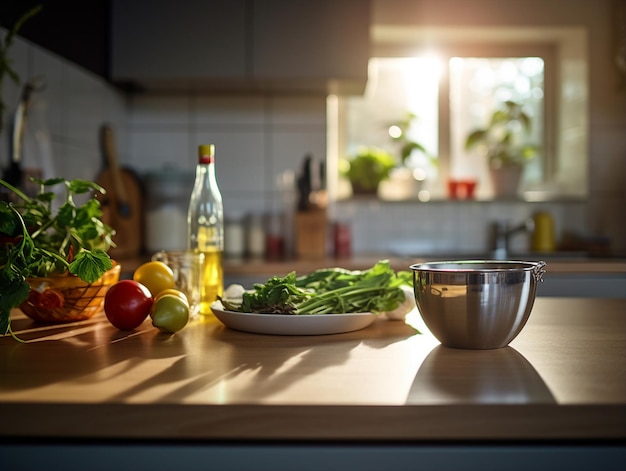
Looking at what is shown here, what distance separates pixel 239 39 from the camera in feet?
9.06

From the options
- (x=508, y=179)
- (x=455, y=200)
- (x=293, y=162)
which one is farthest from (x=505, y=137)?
(x=293, y=162)

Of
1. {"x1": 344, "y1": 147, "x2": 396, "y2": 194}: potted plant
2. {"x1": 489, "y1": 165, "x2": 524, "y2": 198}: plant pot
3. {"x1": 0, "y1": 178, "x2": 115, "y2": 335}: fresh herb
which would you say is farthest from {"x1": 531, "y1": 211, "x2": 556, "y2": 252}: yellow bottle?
{"x1": 0, "y1": 178, "x2": 115, "y2": 335}: fresh herb

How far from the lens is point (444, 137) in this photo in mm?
3416

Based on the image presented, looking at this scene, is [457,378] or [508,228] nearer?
[457,378]

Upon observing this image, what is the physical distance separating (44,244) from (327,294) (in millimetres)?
473

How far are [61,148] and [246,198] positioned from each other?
3.22 ft

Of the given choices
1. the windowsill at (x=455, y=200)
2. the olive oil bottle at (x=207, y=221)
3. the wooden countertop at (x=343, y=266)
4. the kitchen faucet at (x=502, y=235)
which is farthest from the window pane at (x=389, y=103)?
the olive oil bottle at (x=207, y=221)

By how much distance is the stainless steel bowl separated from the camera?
880 mm

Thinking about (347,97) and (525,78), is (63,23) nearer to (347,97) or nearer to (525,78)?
(347,97)

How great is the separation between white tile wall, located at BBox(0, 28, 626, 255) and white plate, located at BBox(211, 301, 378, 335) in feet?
7.06

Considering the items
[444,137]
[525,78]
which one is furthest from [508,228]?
[525,78]

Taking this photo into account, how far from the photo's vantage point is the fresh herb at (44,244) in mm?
878

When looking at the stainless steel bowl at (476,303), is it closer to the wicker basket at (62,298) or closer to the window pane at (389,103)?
the wicker basket at (62,298)

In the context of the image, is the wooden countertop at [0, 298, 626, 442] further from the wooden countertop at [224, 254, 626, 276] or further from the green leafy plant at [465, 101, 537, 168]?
the green leafy plant at [465, 101, 537, 168]
